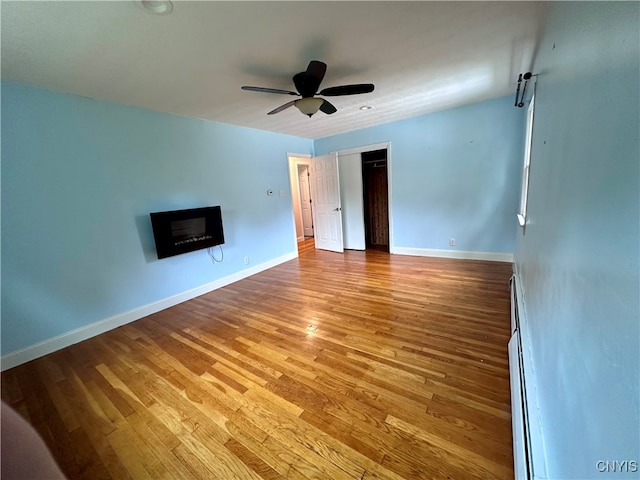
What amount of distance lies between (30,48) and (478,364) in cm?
399

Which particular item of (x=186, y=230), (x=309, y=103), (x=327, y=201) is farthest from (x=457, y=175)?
(x=186, y=230)

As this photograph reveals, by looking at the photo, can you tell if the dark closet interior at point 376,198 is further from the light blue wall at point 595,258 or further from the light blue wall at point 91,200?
the light blue wall at point 595,258

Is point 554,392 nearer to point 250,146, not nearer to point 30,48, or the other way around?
point 30,48

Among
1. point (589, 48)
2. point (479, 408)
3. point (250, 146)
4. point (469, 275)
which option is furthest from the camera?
point (250, 146)

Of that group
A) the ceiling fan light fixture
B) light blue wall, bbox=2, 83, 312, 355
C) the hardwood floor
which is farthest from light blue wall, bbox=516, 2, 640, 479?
light blue wall, bbox=2, 83, 312, 355

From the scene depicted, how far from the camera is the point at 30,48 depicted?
1.72m

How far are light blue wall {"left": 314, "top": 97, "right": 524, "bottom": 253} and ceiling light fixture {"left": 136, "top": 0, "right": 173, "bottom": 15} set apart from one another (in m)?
3.88

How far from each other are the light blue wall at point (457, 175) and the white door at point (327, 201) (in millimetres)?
861

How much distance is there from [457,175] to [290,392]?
4096 mm

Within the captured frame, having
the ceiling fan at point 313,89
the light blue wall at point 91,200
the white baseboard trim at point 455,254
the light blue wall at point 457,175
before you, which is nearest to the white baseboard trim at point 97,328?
the light blue wall at point 91,200

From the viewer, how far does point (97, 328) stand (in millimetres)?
2727

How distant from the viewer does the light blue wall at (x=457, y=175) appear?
12.2ft

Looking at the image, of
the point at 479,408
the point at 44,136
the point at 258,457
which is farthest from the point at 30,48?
the point at 479,408

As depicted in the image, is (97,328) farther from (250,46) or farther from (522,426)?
(522,426)
